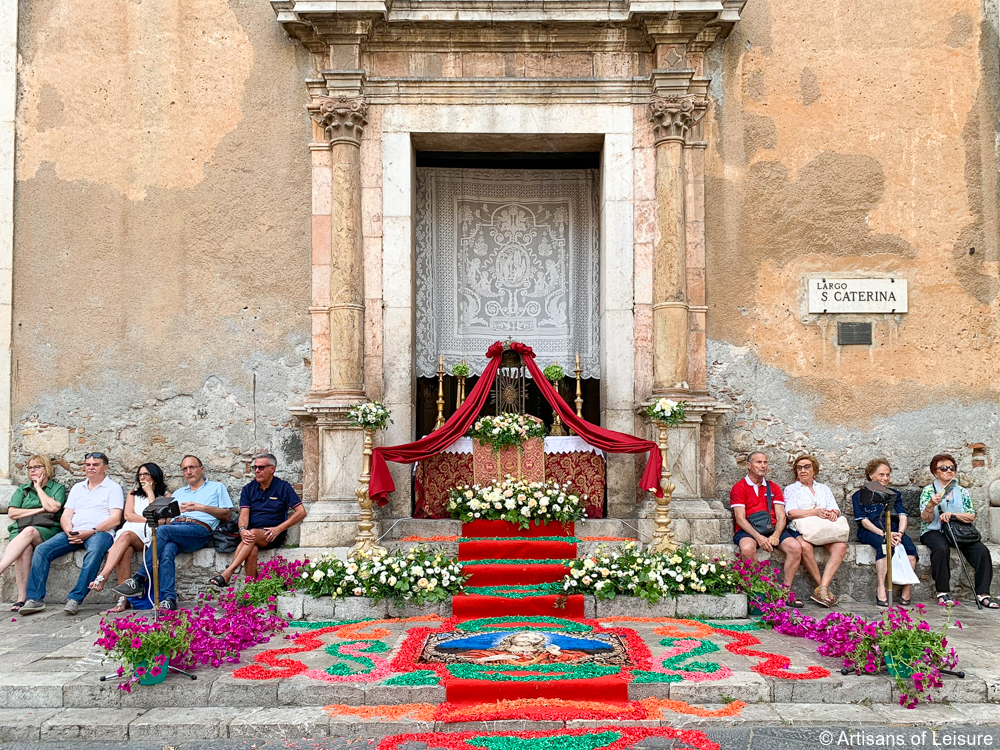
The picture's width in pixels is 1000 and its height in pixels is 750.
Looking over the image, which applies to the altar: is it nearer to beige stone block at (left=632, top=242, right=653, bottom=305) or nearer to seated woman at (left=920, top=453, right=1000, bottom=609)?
beige stone block at (left=632, top=242, right=653, bottom=305)

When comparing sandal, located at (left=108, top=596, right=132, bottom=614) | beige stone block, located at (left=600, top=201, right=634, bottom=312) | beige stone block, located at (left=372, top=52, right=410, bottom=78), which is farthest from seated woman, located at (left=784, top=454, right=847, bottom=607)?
sandal, located at (left=108, top=596, right=132, bottom=614)

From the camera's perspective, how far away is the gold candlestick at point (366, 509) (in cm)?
707

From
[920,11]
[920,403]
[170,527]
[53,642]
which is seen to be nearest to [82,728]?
[53,642]

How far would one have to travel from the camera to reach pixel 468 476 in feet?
25.8

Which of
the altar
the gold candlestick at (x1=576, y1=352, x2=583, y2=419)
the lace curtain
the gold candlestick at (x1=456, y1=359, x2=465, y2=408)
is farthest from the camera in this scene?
the lace curtain

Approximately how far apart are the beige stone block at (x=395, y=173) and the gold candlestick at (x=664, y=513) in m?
3.20

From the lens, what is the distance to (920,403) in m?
8.06

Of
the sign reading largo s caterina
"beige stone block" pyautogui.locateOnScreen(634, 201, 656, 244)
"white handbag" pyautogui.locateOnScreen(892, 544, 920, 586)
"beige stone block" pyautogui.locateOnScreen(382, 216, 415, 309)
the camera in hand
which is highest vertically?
"beige stone block" pyautogui.locateOnScreen(634, 201, 656, 244)

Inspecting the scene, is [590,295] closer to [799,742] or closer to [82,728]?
[799,742]

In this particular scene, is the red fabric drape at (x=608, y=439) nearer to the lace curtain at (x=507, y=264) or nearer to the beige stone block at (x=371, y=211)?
the lace curtain at (x=507, y=264)

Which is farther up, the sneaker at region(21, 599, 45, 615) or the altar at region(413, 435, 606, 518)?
the altar at region(413, 435, 606, 518)

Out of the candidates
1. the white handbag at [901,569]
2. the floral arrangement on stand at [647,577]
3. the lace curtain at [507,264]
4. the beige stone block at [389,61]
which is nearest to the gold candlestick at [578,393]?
the lace curtain at [507,264]

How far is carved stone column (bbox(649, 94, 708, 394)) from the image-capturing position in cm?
782

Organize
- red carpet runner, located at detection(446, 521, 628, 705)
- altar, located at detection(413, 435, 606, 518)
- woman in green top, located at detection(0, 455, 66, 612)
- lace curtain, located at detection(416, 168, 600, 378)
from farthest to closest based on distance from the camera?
lace curtain, located at detection(416, 168, 600, 378)
altar, located at detection(413, 435, 606, 518)
woman in green top, located at detection(0, 455, 66, 612)
red carpet runner, located at detection(446, 521, 628, 705)
